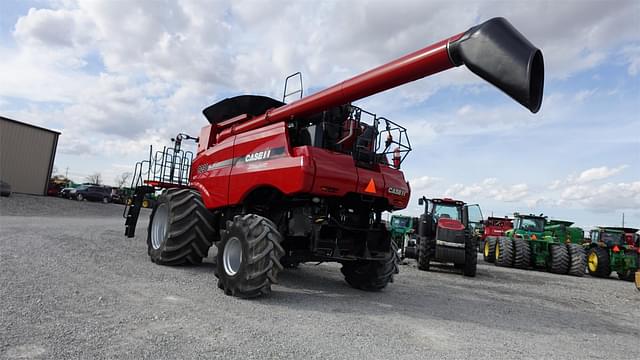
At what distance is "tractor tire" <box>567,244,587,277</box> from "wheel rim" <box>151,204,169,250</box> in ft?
48.0

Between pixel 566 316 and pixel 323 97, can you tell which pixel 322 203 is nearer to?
pixel 323 97

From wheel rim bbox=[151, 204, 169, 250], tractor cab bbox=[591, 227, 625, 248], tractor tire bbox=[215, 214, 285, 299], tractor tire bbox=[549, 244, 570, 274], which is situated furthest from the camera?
tractor cab bbox=[591, 227, 625, 248]

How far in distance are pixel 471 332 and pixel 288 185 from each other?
2.99 m

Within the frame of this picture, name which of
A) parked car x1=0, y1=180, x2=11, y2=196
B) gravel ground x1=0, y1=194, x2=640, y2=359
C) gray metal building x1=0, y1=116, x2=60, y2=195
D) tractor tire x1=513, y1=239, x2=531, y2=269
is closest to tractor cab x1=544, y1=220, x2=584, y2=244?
tractor tire x1=513, y1=239, x2=531, y2=269

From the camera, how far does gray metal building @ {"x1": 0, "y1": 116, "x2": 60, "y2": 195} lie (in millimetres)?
28484

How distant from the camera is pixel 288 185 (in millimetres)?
5930

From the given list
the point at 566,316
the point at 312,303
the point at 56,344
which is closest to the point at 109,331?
the point at 56,344

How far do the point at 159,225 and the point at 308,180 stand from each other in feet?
14.2

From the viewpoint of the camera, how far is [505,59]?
395 centimetres

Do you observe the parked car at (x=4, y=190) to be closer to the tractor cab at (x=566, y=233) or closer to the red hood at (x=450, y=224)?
the red hood at (x=450, y=224)

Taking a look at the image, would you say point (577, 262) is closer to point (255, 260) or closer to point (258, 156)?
point (258, 156)

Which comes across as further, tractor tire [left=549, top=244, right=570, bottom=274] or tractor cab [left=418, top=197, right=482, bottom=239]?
tractor tire [left=549, top=244, right=570, bottom=274]

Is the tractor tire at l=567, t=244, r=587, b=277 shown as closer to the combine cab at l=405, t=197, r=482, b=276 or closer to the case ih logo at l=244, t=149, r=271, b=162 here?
the combine cab at l=405, t=197, r=482, b=276

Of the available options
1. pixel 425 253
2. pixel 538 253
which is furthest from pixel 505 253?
pixel 425 253
